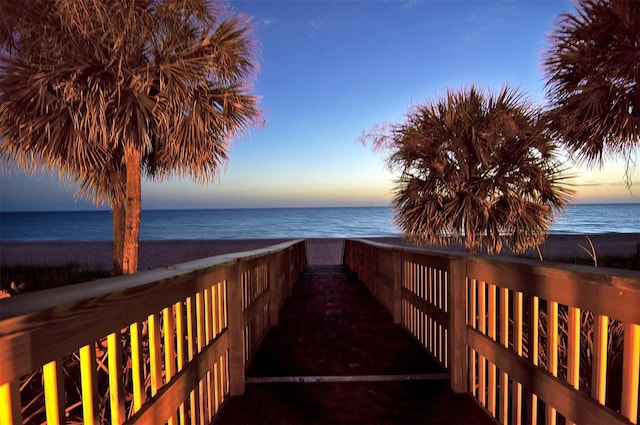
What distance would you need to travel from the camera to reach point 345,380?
3.01 m

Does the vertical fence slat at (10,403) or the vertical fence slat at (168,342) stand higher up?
the vertical fence slat at (10,403)

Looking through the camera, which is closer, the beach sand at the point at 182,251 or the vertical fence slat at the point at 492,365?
the vertical fence slat at the point at 492,365

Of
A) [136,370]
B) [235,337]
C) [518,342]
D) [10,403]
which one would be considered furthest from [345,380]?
[10,403]

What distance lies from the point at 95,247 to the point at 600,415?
2234 cm

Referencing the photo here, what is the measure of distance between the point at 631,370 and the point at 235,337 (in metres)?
2.23

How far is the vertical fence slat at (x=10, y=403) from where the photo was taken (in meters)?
0.85

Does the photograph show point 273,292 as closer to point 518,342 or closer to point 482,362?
point 482,362

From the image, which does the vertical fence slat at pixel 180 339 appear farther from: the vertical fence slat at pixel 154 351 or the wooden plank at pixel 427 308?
the wooden plank at pixel 427 308

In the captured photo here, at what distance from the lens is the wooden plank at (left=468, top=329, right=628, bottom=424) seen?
4.48 feet

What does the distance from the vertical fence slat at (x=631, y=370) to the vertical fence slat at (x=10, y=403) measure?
173cm

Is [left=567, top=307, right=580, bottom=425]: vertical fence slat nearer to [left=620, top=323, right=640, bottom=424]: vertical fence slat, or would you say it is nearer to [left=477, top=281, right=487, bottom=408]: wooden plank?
[left=620, top=323, right=640, bottom=424]: vertical fence slat

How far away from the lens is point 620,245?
56.0 feet

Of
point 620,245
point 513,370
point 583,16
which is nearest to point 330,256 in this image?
point 620,245

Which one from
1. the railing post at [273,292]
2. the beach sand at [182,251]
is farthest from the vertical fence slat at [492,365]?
the beach sand at [182,251]
